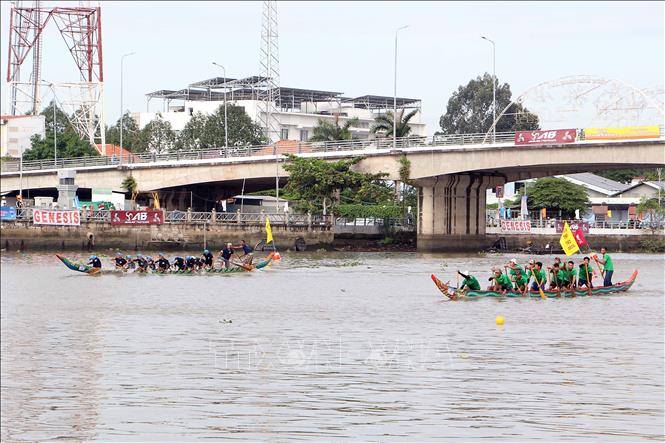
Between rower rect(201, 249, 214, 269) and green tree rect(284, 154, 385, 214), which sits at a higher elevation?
green tree rect(284, 154, 385, 214)

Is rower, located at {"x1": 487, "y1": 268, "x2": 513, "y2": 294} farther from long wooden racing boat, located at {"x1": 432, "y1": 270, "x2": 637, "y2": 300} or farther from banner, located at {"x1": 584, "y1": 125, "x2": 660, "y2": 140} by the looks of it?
banner, located at {"x1": 584, "y1": 125, "x2": 660, "y2": 140}

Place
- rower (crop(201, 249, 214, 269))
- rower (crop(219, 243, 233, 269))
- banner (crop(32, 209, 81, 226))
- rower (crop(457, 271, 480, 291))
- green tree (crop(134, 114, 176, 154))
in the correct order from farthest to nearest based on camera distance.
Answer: green tree (crop(134, 114, 176, 154)) < banner (crop(32, 209, 81, 226)) < rower (crop(219, 243, 233, 269)) < rower (crop(201, 249, 214, 269)) < rower (crop(457, 271, 480, 291))

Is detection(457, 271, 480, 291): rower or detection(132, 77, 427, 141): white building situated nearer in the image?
detection(457, 271, 480, 291): rower

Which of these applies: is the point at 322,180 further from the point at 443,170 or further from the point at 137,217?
the point at 137,217

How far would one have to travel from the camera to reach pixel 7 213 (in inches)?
3246

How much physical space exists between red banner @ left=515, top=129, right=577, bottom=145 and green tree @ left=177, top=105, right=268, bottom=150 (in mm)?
52292

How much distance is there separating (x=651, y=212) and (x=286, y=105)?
76.1 metres

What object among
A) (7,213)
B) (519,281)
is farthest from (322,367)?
(7,213)

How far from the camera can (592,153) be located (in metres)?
78.0

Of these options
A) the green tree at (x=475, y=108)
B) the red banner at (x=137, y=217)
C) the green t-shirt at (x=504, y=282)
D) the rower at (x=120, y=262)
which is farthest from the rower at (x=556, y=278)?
the green tree at (x=475, y=108)

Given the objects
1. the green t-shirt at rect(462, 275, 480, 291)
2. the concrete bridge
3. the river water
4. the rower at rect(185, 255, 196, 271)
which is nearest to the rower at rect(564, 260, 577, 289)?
the river water

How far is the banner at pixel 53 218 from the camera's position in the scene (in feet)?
270

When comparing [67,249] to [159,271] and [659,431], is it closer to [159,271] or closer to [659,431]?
[159,271]

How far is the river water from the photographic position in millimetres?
21156
